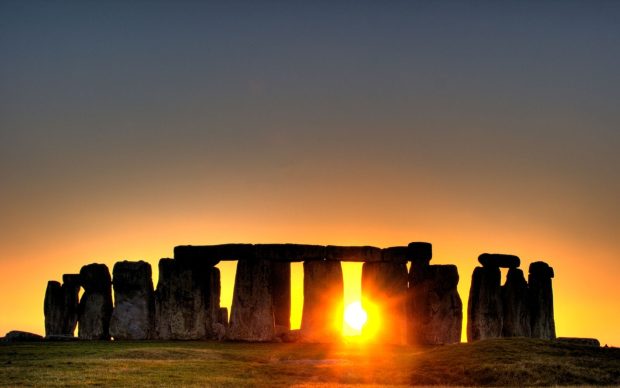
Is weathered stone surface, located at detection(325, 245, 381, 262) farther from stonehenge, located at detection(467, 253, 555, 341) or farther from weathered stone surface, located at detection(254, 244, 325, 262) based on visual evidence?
stonehenge, located at detection(467, 253, 555, 341)

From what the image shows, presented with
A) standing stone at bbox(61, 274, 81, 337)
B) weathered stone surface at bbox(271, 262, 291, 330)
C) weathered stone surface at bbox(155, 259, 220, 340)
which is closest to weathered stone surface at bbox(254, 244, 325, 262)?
weathered stone surface at bbox(271, 262, 291, 330)

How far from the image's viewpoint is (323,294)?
44719 mm

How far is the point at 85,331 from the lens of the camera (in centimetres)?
4453

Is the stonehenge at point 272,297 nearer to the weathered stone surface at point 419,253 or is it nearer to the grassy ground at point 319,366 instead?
the weathered stone surface at point 419,253

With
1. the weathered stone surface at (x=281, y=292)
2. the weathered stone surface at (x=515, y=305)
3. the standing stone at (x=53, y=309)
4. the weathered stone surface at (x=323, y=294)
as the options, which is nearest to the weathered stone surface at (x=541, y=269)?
the weathered stone surface at (x=515, y=305)

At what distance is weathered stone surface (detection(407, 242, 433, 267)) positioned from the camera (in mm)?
45094

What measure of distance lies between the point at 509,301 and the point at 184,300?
14.1 meters

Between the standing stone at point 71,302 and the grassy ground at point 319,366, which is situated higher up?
the standing stone at point 71,302

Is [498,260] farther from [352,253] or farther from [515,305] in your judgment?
[352,253]

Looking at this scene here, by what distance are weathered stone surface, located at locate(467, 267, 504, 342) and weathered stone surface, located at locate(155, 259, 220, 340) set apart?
10924 mm

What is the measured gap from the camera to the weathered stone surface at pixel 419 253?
45.1m

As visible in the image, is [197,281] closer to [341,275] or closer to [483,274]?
[341,275]

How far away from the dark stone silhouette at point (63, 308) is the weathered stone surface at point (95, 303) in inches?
43.5

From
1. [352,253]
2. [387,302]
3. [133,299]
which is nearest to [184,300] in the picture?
[133,299]
